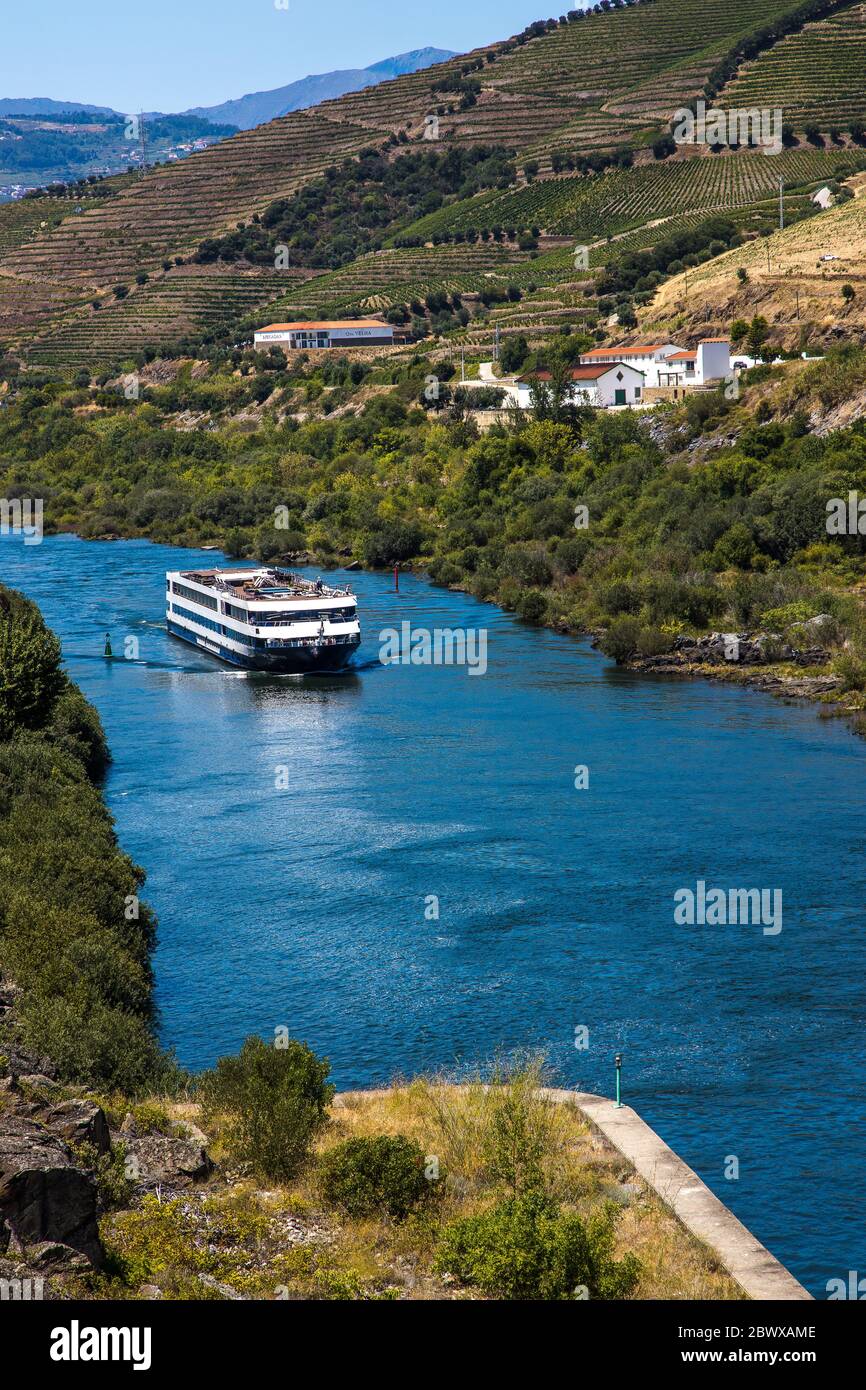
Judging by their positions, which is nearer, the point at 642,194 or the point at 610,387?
the point at 610,387

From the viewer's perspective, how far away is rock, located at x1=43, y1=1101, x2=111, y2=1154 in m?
20.0

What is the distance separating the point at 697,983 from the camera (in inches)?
1172

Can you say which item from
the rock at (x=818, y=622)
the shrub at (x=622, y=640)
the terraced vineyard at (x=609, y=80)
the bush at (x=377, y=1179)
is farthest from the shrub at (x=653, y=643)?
the terraced vineyard at (x=609, y=80)

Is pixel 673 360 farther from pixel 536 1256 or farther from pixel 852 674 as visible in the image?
pixel 536 1256

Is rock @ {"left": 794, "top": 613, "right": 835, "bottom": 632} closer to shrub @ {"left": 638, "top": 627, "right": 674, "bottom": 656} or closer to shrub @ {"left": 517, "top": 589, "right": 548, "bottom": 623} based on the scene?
shrub @ {"left": 638, "top": 627, "right": 674, "bottom": 656}

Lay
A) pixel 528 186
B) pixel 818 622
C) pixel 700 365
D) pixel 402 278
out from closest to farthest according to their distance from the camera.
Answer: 1. pixel 818 622
2. pixel 700 365
3. pixel 402 278
4. pixel 528 186

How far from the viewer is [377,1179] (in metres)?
20.9

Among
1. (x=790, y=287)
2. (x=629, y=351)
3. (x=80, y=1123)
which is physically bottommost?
(x=80, y=1123)

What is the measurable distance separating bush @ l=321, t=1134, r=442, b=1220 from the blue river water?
4.37 m

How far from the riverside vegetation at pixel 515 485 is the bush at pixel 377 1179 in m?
32.2

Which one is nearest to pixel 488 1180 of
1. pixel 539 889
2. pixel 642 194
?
pixel 539 889

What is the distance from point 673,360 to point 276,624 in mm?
42839

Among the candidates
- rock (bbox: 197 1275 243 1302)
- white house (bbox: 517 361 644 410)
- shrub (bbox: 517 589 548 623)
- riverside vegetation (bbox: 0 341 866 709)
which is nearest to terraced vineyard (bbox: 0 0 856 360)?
riverside vegetation (bbox: 0 341 866 709)
